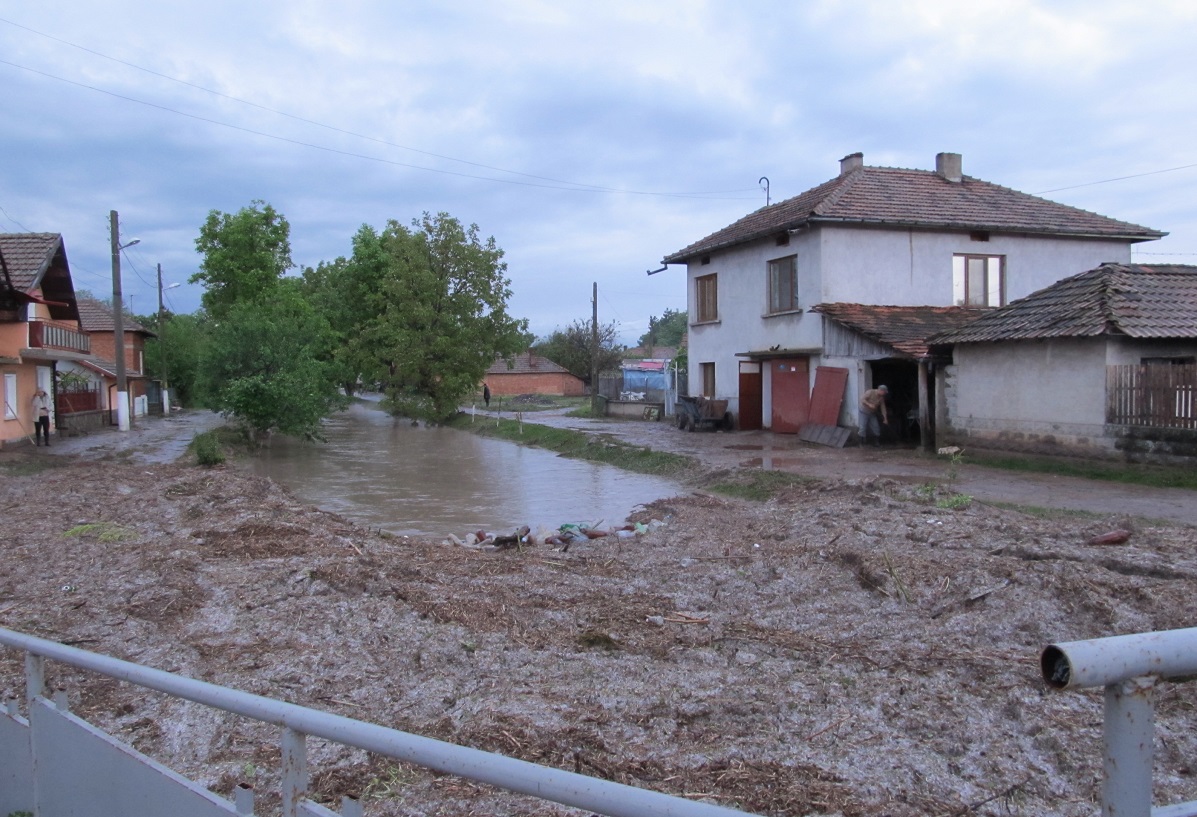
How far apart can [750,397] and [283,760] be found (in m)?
27.0

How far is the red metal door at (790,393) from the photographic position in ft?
85.1

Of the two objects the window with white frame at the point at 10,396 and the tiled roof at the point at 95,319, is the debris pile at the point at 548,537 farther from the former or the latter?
the tiled roof at the point at 95,319

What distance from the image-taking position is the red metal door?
25.9 meters

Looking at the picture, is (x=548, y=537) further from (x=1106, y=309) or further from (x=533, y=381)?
(x=533, y=381)

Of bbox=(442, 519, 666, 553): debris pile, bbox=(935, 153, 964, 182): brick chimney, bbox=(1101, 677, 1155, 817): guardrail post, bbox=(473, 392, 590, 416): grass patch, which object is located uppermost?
bbox=(935, 153, 964, 182): brick chimney

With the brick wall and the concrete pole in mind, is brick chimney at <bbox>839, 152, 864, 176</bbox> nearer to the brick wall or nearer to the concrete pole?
the concrete pole

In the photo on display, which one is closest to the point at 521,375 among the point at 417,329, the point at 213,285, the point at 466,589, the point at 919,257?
the point at 213,285

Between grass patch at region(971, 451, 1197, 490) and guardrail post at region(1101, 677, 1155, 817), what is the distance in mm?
14963

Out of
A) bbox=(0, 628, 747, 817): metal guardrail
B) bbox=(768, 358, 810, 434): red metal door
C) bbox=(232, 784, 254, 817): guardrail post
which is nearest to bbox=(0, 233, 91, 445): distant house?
bbox=(768, 358, 810, 434): red metal door

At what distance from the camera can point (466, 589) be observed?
8.59 m

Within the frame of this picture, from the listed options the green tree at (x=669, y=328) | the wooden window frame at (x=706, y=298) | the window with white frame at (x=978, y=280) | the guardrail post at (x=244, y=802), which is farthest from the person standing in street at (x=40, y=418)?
the green tree at (x=669, y=328)

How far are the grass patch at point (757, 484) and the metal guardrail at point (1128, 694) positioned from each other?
552 inches

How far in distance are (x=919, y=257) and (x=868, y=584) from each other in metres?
19.3

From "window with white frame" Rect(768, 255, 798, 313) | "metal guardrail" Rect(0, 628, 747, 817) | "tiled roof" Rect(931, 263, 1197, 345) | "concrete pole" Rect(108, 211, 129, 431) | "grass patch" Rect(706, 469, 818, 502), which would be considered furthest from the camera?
"concrete pole" Rect(108, 211, 129, 431)
